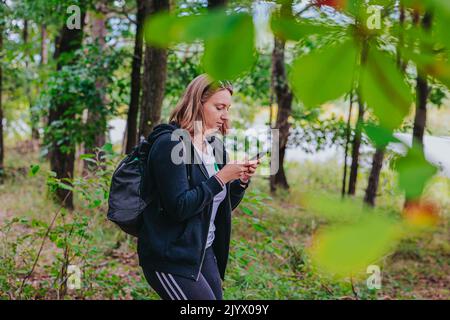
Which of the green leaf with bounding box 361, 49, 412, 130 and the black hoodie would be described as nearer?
the green leaf with bounding box 361, 49, 412, 130

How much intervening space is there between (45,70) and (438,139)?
923 centimetres

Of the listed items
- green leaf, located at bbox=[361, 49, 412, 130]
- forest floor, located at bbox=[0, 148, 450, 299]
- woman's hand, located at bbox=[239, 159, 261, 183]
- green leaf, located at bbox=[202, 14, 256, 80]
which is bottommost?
forest floor, located at bbox=[0, 148, 450, 299]

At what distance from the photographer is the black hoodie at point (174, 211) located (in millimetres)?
1871

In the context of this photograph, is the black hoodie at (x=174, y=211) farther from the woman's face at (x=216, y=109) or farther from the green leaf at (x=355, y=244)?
the green leaf at (x=355, y=244)

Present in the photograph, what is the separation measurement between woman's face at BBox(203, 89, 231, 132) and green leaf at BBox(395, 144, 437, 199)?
151 cm

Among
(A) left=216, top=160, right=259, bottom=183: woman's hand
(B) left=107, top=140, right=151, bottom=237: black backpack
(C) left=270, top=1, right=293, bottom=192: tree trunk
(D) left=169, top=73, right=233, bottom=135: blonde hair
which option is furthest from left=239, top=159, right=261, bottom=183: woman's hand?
(C) left=270, top=1, right=293, bottom=192: tree trunk

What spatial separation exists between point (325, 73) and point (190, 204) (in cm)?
145

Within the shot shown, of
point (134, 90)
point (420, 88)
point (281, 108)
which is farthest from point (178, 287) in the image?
point (281, 108)

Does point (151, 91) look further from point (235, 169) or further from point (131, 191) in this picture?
point (235, 169)

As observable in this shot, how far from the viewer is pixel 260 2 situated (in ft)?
1.55

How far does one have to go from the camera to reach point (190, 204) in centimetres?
186

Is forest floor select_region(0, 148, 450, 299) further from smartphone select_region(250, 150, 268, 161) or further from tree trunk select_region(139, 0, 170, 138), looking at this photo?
tree trunk select_region(139, 0, 170, 138)

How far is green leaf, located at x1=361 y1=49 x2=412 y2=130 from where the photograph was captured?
46 centimetres
